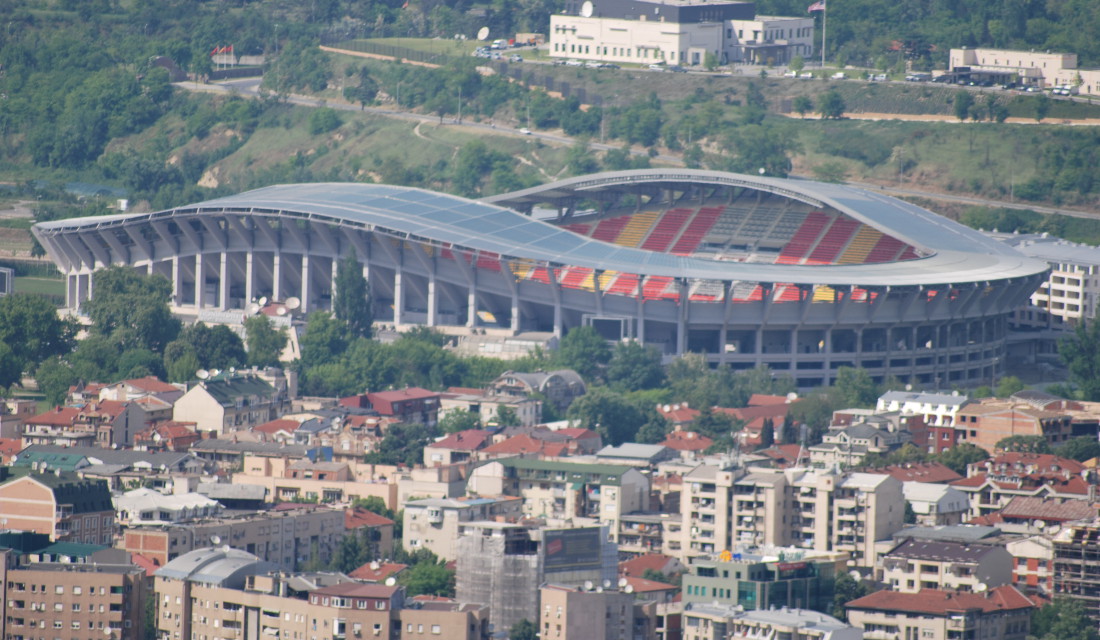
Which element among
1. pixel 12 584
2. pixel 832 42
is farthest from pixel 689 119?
pixel 12 584

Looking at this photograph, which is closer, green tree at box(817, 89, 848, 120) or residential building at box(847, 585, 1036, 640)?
residential building at box(847, 585, 1036, 640)

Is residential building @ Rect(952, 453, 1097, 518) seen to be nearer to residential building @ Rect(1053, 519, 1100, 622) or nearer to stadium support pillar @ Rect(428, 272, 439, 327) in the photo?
residential building @ Rect(1053, 519, 1100, 622)

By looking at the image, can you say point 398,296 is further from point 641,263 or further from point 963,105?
point 963,105

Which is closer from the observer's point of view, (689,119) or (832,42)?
(689,119)

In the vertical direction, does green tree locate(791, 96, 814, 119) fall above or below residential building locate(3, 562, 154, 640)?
above

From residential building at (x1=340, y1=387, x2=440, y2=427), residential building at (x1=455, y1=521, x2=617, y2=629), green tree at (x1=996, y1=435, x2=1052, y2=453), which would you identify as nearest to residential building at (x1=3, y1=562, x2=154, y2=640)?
residential building at (x1=455, y1=521, x2=617, y2=629)

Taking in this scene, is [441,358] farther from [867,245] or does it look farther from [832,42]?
[832,42]
